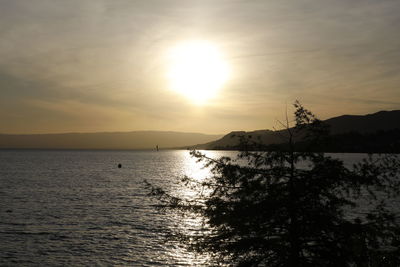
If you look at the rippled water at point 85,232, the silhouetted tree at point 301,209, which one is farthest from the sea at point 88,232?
the silhouetted tree at point 301,209

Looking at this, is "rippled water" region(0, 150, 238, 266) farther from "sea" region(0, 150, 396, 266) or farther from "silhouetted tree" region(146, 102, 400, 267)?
"silhouetted tree" region(146, 102, 400, 267)

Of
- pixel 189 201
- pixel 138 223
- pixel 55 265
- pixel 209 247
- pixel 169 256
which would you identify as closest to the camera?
pixel 209 247

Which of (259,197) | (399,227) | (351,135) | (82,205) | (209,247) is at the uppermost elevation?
(351,135)

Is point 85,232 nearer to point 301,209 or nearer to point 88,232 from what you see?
point 88,232

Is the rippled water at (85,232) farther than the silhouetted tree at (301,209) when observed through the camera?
Yes

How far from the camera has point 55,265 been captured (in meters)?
30.3

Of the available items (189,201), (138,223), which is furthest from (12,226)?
(189,201)

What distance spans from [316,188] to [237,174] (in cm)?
254

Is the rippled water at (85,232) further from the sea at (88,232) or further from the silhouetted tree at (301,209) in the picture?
the silhouetted tree at (301,209)

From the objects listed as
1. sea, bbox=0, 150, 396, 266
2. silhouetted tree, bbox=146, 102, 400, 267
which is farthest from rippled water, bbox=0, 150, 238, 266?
silhouetted tree, bbox=146, 102, 400, 267

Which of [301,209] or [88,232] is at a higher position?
[301,209]

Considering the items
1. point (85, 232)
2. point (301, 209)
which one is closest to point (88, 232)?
point (85, 232)

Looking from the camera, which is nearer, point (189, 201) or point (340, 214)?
point (340, 214)

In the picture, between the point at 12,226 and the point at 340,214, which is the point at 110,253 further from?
the point at 340,214
